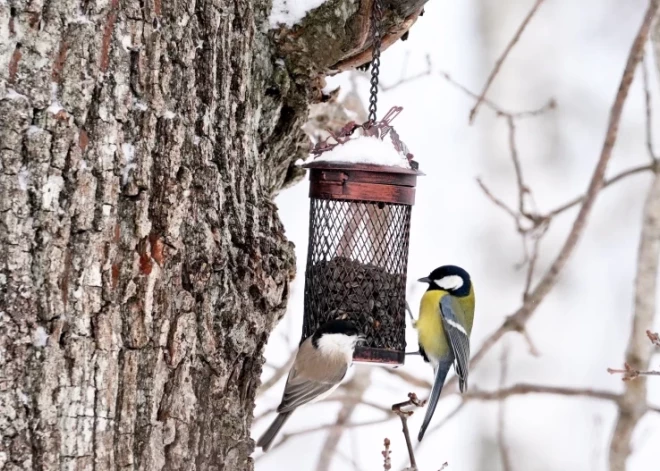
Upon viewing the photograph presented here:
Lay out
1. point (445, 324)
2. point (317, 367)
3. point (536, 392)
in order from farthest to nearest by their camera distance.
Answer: point (536, 392), point (445, 324), point (317, 367)

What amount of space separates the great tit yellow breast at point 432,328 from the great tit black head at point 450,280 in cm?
3

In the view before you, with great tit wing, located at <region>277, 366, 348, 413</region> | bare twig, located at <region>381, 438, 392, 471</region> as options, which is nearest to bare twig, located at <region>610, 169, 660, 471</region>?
great tit wing, located at <region>277, 366, 348, 413</region>

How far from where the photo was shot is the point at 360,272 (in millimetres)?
2605

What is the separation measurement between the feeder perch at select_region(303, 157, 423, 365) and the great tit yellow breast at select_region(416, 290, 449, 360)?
0.53m

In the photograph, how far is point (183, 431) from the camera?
1720 mm

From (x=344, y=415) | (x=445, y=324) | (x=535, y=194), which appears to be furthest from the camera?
(x=535, y=194)

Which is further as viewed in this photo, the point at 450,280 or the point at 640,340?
the point at 640,340

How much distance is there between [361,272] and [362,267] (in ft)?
0.05

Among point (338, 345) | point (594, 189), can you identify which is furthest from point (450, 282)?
point (594, 189)

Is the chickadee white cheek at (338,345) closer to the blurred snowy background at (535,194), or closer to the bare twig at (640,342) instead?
the bare twig at (640,342)

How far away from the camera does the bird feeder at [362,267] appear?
257cm

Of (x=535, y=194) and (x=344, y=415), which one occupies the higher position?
(x=535, y=194)

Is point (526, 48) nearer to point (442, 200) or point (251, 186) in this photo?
point (442, 200)

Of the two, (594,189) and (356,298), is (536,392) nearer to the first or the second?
(594,189)
